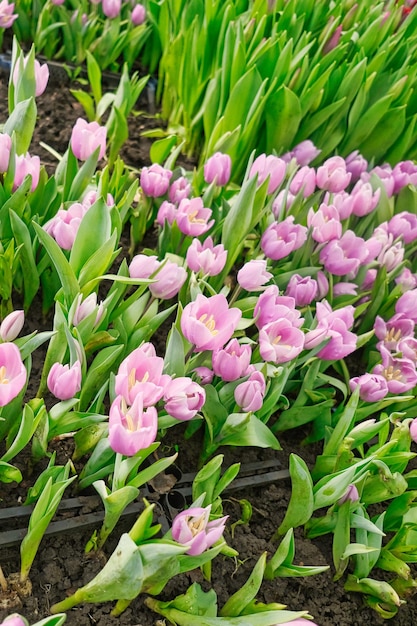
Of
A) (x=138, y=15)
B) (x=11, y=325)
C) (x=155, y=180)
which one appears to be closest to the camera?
(x=11, y=325)

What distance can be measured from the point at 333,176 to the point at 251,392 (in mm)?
640

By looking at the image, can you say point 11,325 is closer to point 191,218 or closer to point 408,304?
point 191,218

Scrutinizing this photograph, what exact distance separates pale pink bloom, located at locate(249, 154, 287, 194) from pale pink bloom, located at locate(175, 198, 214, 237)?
0.17 m

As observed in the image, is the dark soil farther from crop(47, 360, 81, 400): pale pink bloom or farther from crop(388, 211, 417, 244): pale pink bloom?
crop(388, 211, 417, 244): pale pink bloom

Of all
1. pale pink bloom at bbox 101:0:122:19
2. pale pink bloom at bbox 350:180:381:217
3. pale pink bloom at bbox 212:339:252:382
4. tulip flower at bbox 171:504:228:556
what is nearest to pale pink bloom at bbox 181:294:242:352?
pale pink bloom at bbox 212:339:252:382

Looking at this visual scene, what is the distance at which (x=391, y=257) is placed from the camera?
4.63 feet

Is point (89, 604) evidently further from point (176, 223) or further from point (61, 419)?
point (176, 223)

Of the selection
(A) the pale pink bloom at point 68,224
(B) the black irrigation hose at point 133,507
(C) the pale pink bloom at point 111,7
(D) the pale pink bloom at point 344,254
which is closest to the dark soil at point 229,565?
(B) the black irrigation hose at point 133,507

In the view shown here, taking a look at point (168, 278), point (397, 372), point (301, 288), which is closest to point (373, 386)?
point (397, 372)

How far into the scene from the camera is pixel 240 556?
1077mm

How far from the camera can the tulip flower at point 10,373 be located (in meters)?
0.77

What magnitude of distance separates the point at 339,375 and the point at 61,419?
825mm

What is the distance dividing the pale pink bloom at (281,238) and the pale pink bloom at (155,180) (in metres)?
0.26

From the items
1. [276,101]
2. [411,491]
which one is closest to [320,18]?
[276,101]
